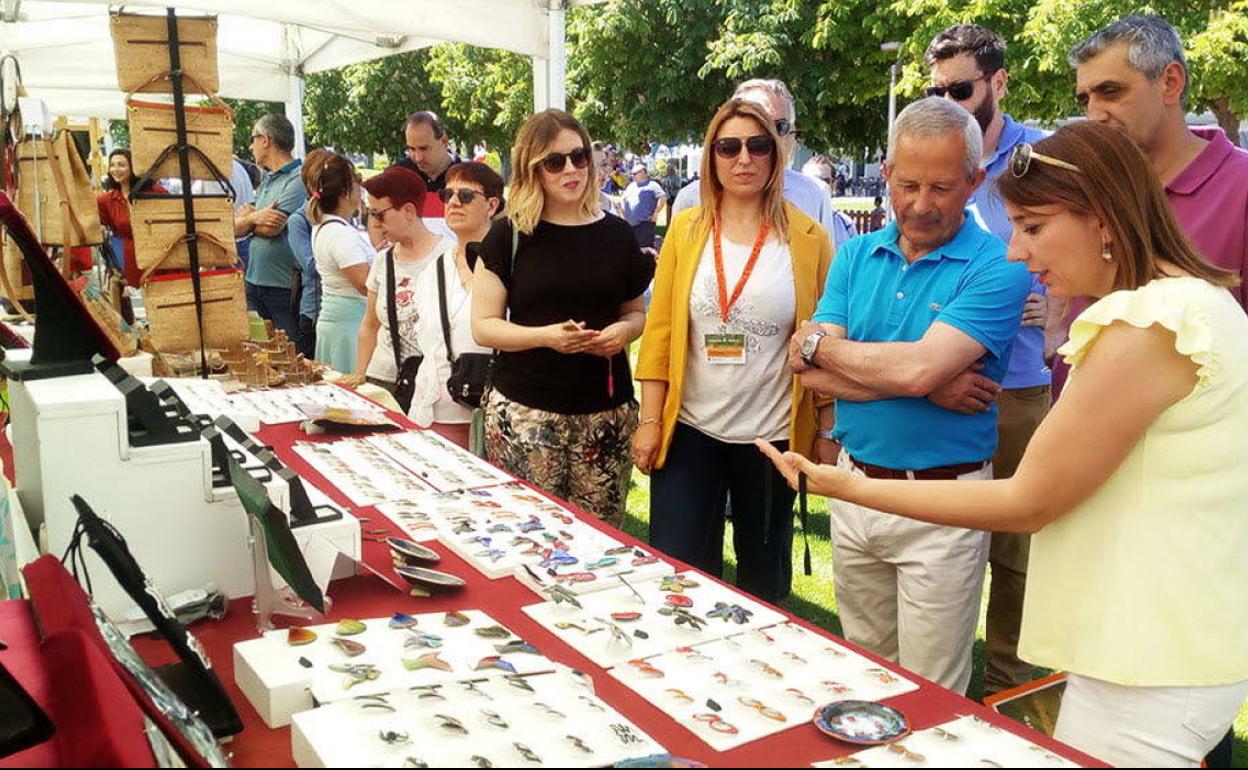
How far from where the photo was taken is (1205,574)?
4.70ft

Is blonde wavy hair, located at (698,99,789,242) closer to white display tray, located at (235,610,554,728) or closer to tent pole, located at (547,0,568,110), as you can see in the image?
white display tray, located at (235,610,554,728)

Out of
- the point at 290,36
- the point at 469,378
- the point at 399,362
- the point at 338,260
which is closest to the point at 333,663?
the point at 469,378

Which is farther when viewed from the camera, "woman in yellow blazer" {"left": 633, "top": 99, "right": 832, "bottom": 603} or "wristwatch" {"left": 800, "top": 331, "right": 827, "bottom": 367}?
"woman in yellow blazer" {"left": 633, "top": 99, "right": 832, "bottom": 603}

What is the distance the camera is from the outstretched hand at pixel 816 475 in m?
1.77

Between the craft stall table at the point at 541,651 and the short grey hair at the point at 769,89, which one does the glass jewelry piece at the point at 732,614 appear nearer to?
the craft stall table at the point at 541,651

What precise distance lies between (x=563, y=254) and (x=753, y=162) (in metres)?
0.62

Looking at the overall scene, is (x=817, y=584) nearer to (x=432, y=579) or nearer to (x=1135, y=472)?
(x=432, y=579)

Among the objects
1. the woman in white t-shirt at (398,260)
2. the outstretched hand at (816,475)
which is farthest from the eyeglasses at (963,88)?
the woman in white t-shirt at (398,260)

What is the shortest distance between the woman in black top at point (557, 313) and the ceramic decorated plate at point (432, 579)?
1195 millimetres

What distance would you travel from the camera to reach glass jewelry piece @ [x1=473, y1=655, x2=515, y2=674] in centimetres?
137

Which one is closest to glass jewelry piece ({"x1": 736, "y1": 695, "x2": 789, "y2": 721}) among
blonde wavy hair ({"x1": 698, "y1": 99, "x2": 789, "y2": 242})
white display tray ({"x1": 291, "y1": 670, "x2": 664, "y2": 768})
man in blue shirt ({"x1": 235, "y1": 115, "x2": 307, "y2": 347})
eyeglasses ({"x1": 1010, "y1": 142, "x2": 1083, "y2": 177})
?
white display tray ({"x1": 291, "y1": 670, "x2": 664, "y2": 768})

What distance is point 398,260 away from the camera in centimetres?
384

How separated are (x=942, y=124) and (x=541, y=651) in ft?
4.42

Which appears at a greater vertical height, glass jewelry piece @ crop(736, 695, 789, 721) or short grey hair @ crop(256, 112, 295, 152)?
short grey hair @ crop(256, 112, 295, 152)
